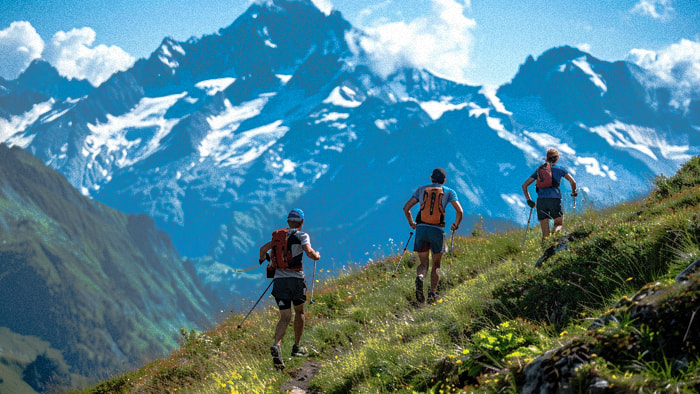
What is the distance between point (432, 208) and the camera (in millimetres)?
9930

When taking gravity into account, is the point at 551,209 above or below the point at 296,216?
above

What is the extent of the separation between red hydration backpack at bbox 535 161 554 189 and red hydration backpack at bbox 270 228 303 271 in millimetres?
6314

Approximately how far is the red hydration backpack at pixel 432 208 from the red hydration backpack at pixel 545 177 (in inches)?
117

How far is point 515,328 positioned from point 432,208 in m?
4.57

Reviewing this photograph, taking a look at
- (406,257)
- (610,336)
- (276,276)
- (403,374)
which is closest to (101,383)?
(276,276)

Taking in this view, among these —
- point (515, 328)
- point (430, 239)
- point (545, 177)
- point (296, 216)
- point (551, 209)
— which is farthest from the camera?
point (545, 177)

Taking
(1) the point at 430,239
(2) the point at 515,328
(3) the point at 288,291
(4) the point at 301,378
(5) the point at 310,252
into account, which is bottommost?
(4) the point at 301,378

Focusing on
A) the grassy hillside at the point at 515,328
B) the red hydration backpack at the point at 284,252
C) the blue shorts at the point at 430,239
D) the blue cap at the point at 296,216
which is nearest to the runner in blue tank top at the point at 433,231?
the blue shorts at the point at 430,239

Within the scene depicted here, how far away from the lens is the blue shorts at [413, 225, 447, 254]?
385 inches

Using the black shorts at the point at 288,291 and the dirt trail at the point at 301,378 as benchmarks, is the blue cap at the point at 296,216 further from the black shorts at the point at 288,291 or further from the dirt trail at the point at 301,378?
the dirt trail at the point at 301,378

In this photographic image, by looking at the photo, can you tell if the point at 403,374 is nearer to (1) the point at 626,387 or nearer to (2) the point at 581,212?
(1) the point at 626,387

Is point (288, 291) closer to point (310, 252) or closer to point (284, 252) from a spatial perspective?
point (284, 252)

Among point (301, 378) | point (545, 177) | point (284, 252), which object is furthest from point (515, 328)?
point (545, 177)

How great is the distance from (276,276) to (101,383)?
7.18 m
